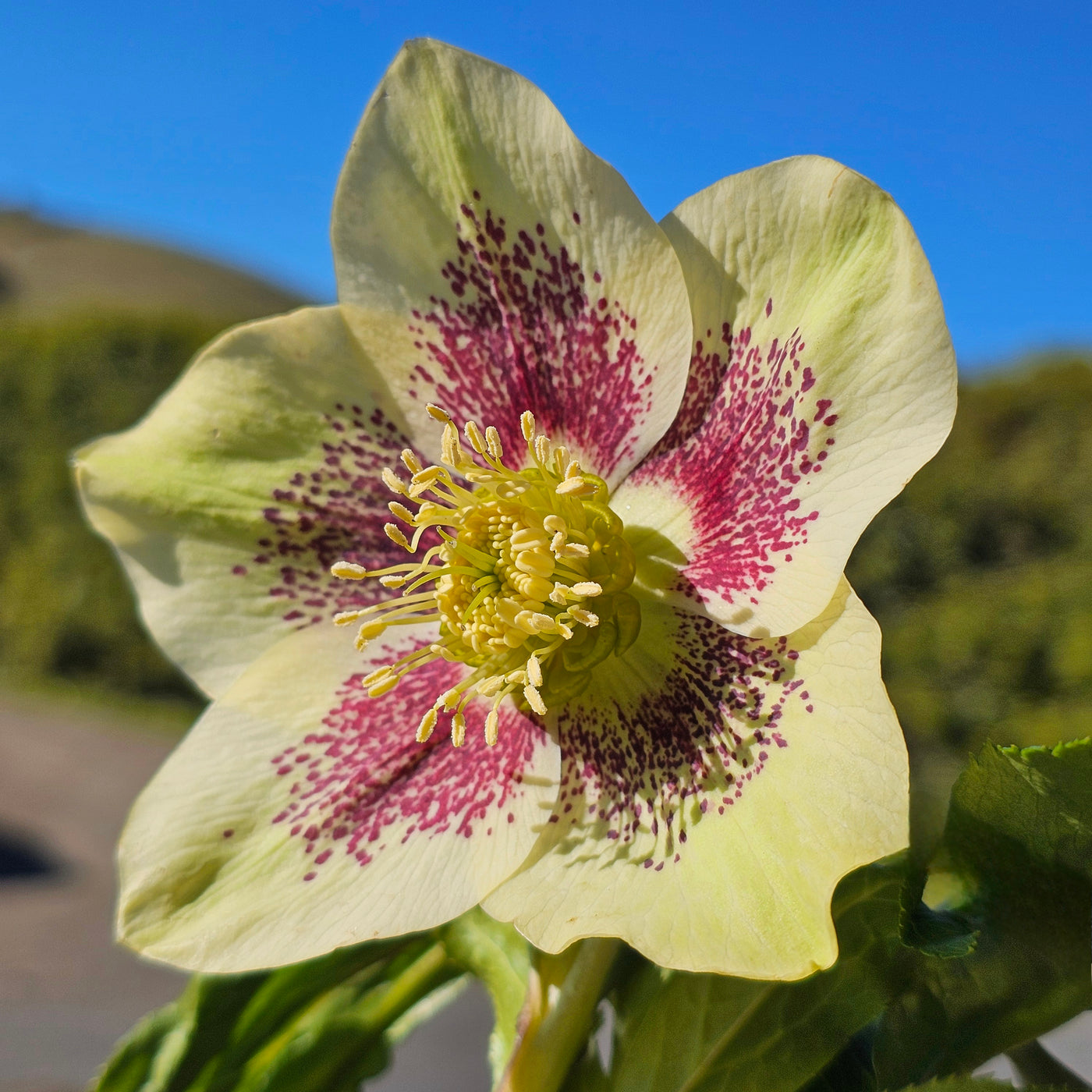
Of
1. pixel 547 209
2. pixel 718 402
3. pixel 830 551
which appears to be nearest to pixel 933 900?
pixel 830 551

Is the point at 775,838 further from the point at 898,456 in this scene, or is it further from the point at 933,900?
the point at 898,456

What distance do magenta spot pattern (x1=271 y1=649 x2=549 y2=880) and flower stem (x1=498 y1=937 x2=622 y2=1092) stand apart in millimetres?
105

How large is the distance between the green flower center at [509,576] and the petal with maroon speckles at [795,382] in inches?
2.5

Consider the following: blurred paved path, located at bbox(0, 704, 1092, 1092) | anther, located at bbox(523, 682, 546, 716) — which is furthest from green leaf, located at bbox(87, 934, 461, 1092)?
blurred paved path, located at bbox(0, 704, 1092, 1092)

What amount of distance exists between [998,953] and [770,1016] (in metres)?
0.13

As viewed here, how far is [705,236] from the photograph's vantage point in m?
0.63

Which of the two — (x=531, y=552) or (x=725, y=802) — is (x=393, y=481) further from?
(x=725, y=802)

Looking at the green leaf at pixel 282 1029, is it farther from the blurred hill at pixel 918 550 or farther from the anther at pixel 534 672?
the blurred hill at pixel 918 550

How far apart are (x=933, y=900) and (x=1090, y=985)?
9cm

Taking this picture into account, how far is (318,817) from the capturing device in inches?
28.4

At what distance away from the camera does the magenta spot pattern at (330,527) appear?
2.68ft

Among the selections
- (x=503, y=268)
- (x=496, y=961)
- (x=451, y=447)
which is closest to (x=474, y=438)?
(x=451, y=447)

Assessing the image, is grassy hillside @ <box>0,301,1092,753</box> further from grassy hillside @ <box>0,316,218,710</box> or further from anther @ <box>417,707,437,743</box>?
anther @ <box>417,707,437,743</box>

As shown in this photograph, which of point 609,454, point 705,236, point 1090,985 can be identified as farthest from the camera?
point 609,454
